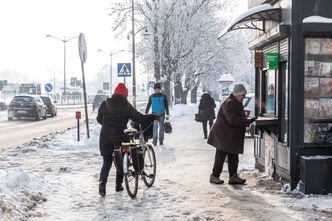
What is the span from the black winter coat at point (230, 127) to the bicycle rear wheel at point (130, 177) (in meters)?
1.65

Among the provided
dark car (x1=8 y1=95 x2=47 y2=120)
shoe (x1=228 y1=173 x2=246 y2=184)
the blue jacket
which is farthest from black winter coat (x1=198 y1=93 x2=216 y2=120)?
dark car (x1=8 y1=95 x2=47 y2=120)

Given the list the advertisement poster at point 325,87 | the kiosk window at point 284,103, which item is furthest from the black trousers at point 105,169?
the advertisement poster at point 325,87

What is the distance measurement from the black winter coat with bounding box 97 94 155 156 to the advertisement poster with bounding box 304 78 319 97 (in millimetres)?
2583

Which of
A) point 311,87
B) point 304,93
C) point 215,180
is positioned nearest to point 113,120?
point 215,180

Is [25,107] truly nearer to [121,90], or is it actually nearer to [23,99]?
[23,99]

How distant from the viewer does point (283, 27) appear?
7.50 meters

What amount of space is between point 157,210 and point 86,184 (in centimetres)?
222

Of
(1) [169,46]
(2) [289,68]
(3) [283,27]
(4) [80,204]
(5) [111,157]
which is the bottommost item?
(4) [80,204]

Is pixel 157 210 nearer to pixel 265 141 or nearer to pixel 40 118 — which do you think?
pixel 265 141

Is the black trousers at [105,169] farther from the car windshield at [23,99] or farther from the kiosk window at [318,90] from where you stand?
the car windshield at [23,99]

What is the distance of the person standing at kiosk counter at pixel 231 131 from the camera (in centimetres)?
820

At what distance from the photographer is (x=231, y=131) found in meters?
8.38

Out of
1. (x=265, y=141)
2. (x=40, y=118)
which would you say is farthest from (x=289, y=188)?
(x=40, y=118)

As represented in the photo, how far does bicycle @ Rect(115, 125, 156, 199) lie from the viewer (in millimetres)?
7434
